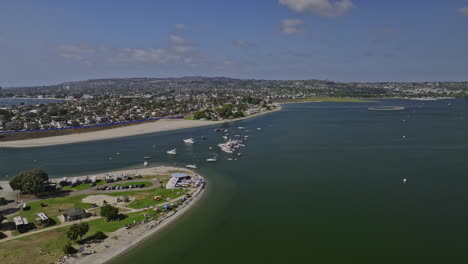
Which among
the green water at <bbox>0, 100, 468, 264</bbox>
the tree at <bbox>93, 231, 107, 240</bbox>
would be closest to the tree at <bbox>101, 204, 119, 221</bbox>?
the tree at <bbox>93, 231, 107, 240</bbox>

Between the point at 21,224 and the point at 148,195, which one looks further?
the point at 148,195

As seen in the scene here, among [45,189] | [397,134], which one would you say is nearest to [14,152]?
[45,189]

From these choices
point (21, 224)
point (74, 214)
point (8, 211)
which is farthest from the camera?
point (8, 211)

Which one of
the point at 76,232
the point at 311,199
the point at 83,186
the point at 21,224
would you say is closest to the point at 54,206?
the point at 21,224

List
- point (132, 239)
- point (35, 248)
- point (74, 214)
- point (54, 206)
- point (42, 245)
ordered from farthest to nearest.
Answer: point (54, 206) → point (74, 214) → point (132, 239) → point (42, 245) → point (35, 248)

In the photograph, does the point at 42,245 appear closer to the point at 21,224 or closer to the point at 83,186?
the point at 21,224
